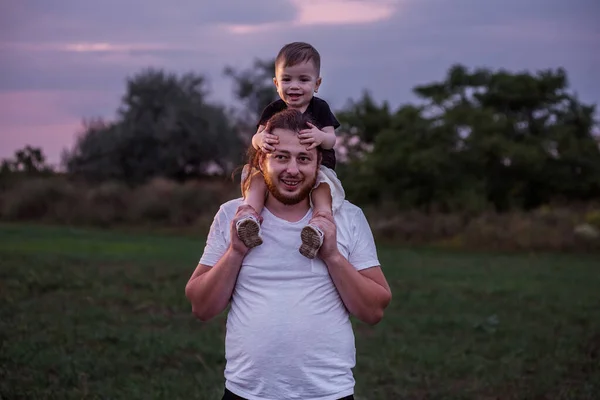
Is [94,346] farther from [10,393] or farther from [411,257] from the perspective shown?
[411,257]

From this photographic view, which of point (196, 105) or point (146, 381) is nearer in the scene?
point (146, 381)

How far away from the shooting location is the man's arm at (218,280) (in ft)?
9.48

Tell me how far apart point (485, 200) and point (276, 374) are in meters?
22.1

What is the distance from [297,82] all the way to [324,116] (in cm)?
22

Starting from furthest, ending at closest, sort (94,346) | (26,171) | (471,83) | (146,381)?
(26,171)
(471,83)
(94,346)
(146,381)

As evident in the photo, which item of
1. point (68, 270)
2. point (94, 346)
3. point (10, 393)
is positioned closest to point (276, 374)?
point (10, 393)

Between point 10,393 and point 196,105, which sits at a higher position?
point 196,105

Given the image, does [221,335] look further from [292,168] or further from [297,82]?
[292,168]

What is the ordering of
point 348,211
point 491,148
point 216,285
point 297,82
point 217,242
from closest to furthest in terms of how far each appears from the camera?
point 216,285 → point 217,242 → point 348,211 → point 297,82 → point 491,148

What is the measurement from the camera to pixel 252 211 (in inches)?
115

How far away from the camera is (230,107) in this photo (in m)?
39.4

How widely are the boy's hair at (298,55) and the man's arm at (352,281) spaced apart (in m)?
1.24

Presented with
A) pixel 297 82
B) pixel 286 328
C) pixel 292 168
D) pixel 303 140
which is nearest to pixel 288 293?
pixel 286 328

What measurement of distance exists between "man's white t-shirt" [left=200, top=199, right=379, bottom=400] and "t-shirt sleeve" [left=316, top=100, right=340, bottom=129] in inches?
43.4
